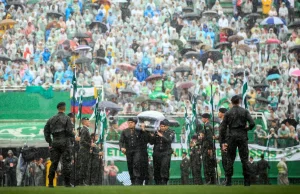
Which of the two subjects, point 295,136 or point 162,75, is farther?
point 162,75

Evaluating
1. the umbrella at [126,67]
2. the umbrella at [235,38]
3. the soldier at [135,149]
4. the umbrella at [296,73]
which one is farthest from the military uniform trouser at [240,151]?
the umbrella at [235,38]

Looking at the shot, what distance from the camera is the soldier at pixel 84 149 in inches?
1016

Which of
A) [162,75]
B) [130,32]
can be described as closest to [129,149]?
[162,75]

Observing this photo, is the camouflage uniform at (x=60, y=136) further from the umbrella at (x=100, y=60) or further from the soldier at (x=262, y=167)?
the umbrella at (x=100, y=60)

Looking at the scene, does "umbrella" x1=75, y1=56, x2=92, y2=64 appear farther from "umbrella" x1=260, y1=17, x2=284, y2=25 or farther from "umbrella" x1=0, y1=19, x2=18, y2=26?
"umbrella" x1=260, y1=17, x2=284, y2=25

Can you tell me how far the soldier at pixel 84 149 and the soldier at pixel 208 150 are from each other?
3.30 meters

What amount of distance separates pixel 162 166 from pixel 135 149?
0.92 metres

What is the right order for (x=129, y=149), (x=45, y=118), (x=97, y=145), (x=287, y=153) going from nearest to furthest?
(x=129, y=149), (x=97, y=145), (x=287, y=153), (x=45, y=118)

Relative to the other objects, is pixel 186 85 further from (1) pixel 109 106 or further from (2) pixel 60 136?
(2) pixel 60 136

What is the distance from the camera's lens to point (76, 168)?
26844 mm

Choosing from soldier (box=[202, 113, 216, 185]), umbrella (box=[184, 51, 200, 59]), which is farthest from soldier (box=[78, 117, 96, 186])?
umbrella (box=[184, 51, 200, 59])

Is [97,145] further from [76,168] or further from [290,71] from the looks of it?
[290,71]

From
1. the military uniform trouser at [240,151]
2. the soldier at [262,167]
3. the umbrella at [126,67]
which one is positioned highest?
the umbrella at [126,67]

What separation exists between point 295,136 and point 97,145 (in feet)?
27.1
